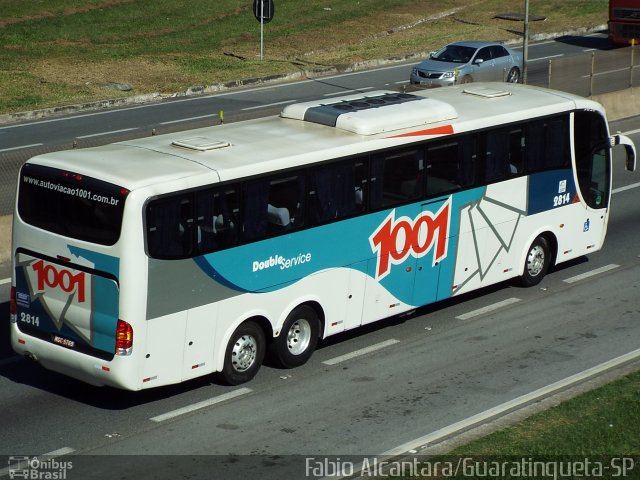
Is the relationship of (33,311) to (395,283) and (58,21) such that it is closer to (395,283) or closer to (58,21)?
(395,283)

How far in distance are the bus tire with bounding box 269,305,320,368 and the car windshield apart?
73.5 feet

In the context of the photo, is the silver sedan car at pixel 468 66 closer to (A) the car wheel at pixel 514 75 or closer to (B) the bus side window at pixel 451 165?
(A) the car wheel at pixel 514 75

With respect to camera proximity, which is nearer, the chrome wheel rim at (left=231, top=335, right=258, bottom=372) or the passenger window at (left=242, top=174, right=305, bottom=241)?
the passenger window at (left=242, top=174, right=305, bottom=241)

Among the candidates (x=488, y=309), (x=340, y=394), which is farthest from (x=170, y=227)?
(x=488, y=309)

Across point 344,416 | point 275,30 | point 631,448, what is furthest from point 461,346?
point 275,30

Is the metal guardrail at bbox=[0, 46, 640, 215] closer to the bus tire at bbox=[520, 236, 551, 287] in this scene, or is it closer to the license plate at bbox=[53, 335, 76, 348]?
the bus tire at bbox=[520, 236, 551, 287]

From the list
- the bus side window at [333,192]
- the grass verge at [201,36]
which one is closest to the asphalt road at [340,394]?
the bus side window at [333,192]

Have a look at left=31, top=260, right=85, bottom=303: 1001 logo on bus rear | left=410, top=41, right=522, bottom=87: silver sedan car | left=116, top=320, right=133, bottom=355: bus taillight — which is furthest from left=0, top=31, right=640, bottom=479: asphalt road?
left=410, top=41, right=522, bottom=87: silver sedan car

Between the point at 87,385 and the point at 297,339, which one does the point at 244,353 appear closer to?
the point at 297,339

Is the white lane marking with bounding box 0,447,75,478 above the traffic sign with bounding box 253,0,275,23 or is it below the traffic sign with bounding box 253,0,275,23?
below

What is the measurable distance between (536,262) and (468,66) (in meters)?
18.3

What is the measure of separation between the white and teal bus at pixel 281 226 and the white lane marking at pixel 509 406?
267 centimetres

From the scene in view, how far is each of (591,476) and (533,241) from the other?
7.38 meters

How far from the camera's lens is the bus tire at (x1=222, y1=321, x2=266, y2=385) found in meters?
13.8
